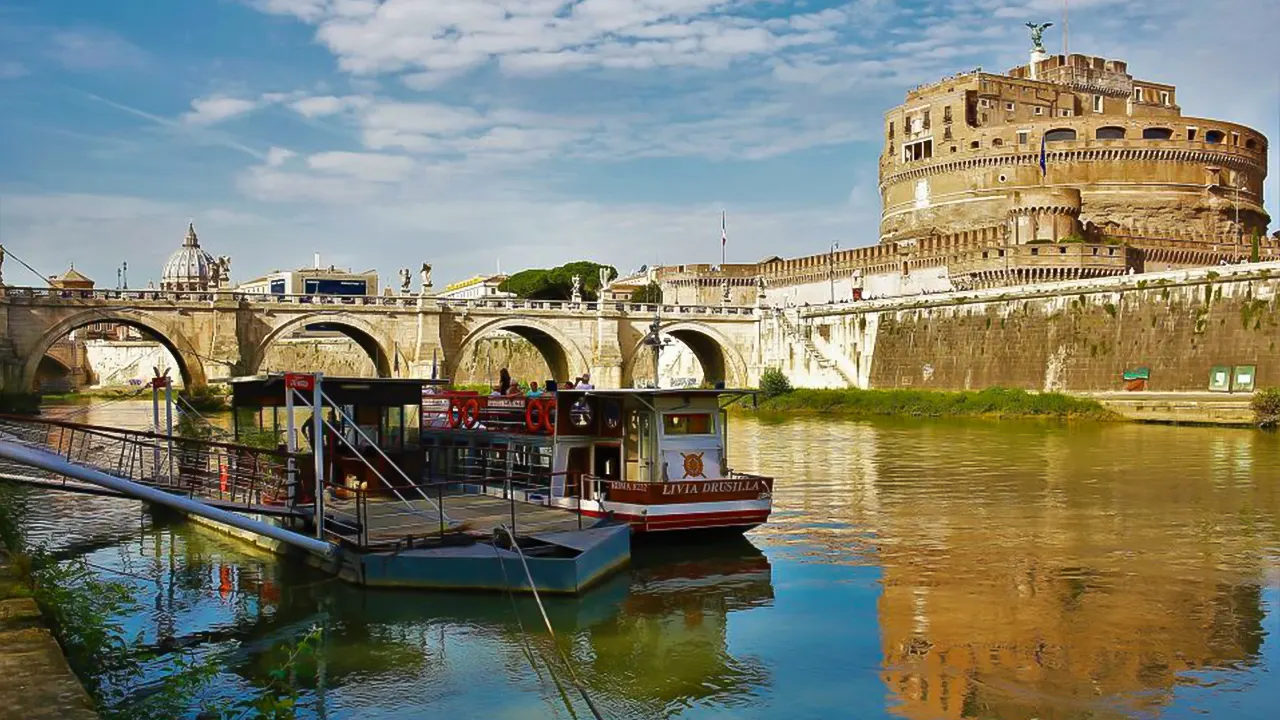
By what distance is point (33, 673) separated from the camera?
25.1 feet

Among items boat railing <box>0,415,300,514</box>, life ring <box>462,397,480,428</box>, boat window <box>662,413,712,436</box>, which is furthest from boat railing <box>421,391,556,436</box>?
boat railing <box>0,415,300,514</box>

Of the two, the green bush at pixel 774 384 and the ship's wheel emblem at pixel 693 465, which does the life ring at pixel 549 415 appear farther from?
the green bush at pixel 774 384

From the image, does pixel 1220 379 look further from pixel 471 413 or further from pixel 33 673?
pixel 33 673

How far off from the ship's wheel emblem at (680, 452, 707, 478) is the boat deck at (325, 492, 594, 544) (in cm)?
187

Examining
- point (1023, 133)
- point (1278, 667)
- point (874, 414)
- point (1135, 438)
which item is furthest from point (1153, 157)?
point (1278, 667)

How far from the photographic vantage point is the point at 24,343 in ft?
158

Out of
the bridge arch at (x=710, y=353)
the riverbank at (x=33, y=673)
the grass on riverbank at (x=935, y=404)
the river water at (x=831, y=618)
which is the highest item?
the bridge arch at (x=710, y=353)

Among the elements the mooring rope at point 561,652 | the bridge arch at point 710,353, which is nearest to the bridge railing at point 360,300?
the bridge arch at point 710,353

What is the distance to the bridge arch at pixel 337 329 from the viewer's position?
53500 millimetres

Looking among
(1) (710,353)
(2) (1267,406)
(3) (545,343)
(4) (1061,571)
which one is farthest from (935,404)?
(4) (1061,571)

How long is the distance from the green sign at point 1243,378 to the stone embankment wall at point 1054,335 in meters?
0.19

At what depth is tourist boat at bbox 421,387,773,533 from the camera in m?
16.9

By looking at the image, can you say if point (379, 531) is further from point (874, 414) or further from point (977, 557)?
point (874, 414)

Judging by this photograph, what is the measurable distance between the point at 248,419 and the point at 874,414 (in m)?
25.9
